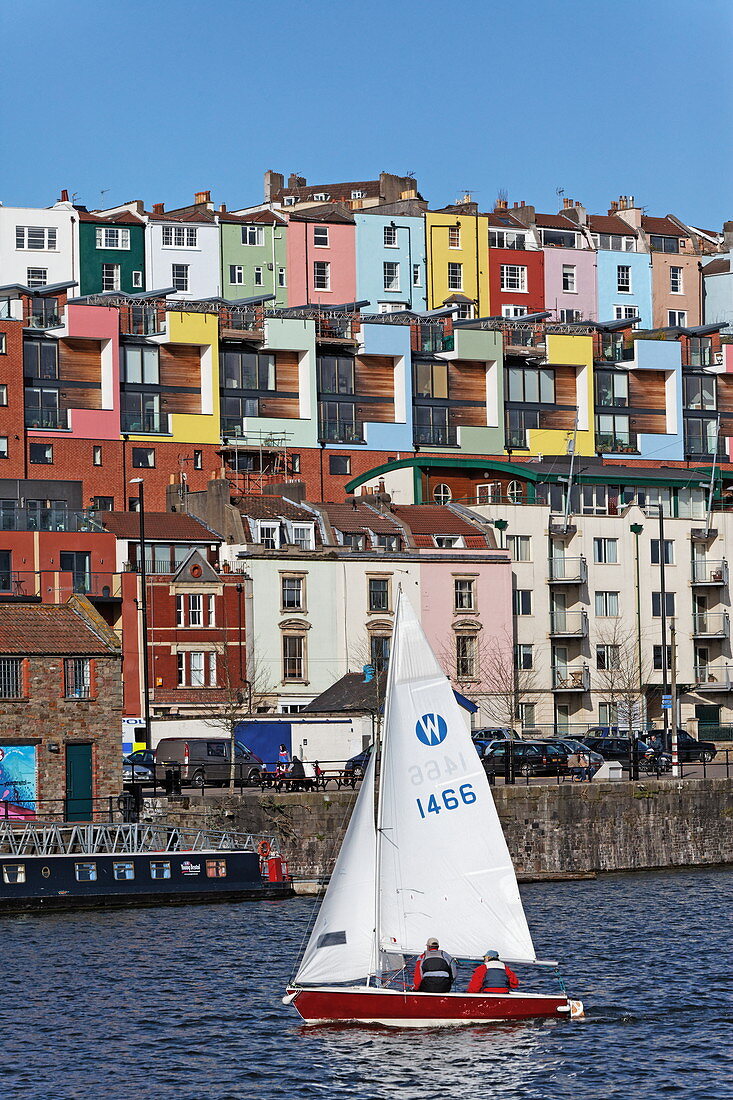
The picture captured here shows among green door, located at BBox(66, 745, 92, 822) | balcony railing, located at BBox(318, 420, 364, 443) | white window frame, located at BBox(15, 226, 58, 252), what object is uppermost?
white window frame, located at BBox(15, 226, 58, 252)

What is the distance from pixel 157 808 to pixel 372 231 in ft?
275

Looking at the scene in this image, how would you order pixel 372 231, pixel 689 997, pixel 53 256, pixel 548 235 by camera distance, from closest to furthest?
pixel 689 997
pixel 53 256
pixel 372 231
pixel 548 235

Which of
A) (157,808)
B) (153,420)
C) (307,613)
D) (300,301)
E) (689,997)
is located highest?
(300,301)

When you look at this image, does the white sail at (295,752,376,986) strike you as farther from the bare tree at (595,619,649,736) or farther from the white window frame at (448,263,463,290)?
the white window frame at (448,263,463,290)

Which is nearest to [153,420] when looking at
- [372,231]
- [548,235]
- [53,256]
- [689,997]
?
[53,256]

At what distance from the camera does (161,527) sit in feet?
364

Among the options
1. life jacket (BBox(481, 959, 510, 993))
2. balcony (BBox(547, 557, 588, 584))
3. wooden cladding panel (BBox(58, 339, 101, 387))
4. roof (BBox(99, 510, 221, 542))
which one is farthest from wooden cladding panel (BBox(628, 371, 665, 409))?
life jacket (BBox(481, 959, 510, 993))

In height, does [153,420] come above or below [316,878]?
above

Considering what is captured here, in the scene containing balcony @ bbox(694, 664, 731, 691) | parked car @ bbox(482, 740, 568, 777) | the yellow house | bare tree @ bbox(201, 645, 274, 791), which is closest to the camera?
parked car @ bbox(482, 740, 568, 777)

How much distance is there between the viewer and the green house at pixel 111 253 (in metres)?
142

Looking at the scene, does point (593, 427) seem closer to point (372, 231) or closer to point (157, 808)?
point (372, 231)

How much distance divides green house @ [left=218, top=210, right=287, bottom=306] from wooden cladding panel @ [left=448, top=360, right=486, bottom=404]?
15518 millimetres

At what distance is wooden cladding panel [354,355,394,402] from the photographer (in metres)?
138

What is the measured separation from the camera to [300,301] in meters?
149
